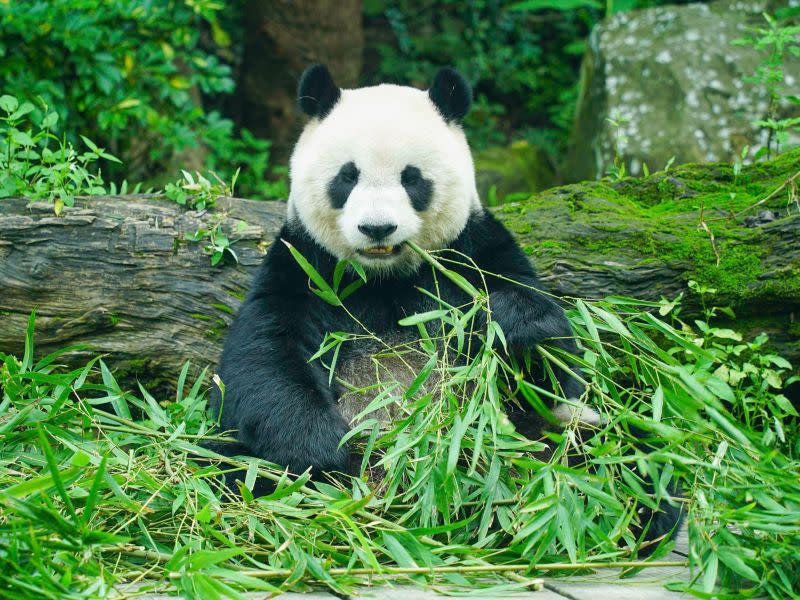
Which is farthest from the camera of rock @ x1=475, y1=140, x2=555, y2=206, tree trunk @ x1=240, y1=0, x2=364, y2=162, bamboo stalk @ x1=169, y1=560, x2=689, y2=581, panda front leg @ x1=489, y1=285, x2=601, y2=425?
rock @ x1=475, y1=140, x2=555, y2=206

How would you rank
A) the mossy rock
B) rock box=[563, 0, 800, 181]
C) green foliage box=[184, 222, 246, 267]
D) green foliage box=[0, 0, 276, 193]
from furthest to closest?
rock box=[563, 0, 800, 181] < green foliage box=[0, 0, 276, 193] < green foliage box=[184, 222, 246, 267] < the mossy rock

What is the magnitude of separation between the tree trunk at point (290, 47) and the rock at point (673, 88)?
2698 millimetres

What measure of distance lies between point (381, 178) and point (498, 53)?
856 centimetres

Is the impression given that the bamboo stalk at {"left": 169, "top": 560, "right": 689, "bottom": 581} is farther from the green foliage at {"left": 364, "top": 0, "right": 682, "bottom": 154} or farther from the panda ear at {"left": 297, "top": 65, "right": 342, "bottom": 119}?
the green foliage at {"left": 364, "top": 0, "right": 682, "bottom": 154}

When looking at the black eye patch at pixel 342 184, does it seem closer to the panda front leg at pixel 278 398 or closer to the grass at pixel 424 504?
the grass at pixel 424 504

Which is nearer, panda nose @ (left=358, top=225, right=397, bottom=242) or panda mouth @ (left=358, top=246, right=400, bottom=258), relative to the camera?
panda nose @ (left=358, top=225, right=397, bottom=242)

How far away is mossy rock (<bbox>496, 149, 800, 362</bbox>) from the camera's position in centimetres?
422

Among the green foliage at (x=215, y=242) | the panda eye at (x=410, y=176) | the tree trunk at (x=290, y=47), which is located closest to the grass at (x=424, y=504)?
the panda eye at (x=410, y=176)

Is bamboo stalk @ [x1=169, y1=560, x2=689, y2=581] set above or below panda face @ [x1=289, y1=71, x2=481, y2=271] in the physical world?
below

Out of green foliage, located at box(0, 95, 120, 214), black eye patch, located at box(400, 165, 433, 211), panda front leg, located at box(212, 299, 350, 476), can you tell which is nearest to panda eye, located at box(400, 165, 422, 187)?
black eye patch, located at box(400, 165, 433, 211)

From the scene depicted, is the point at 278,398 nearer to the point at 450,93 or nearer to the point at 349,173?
the point at 349,173

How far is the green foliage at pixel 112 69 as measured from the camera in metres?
5.76

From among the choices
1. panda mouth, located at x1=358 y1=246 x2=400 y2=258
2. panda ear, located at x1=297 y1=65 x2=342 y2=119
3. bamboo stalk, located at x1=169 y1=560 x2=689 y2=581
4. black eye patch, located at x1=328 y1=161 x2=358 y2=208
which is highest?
panda ear, located at x1=297 y1=65 x2=342 y2=119

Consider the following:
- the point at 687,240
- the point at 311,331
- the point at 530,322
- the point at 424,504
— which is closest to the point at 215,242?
the point at 311,331
